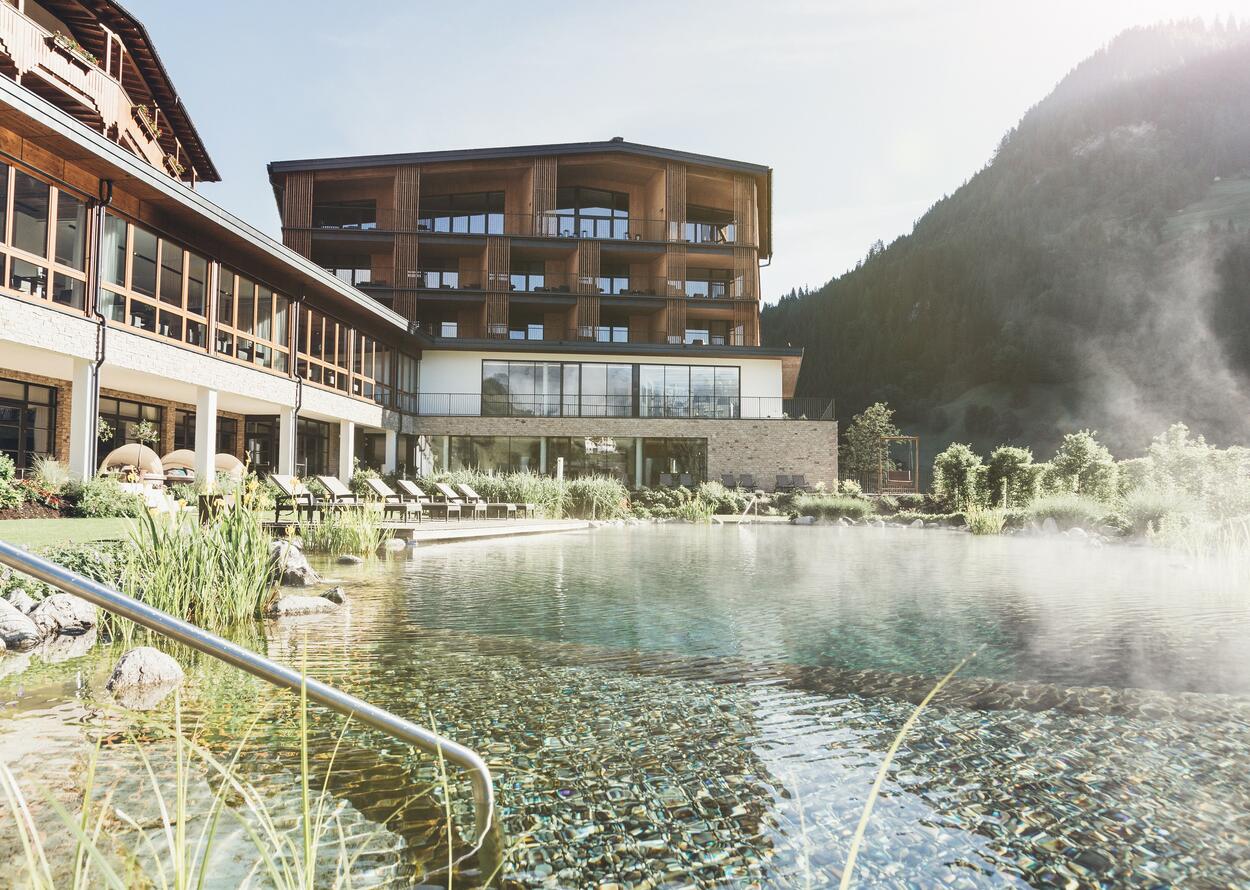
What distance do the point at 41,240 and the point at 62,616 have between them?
8.53 metres

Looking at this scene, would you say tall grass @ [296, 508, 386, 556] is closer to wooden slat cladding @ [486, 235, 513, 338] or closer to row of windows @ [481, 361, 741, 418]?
row of windows @ [481, 361, 741, 418]

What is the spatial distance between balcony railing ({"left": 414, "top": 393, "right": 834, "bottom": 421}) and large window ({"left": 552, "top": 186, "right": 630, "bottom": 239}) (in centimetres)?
724

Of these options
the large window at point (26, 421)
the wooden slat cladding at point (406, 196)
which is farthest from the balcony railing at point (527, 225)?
the large window at point (26, 421)

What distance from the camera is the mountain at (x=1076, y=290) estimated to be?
62.9 m

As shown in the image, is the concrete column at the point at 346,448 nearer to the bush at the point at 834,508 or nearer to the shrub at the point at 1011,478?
the bush at the point at 834,508

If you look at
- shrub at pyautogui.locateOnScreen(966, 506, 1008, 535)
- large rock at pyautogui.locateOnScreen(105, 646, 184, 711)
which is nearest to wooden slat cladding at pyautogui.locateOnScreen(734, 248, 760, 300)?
shrub at pyautogui.locateOnScreen(966, 506, 1008, 535)

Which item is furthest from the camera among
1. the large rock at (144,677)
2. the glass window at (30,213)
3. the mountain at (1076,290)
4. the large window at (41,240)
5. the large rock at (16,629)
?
the mountain at (1076,290)

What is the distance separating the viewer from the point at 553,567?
8984mm

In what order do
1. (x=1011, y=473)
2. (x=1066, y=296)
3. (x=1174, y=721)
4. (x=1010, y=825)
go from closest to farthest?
1. (x=1010, y=825)
2. (x=1174, y=721)
3. (x=1011, y=473)
4. (x=1066, y=296)

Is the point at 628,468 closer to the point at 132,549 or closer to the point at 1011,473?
the point at 1011,473

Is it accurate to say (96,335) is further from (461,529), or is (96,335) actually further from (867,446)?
(867,446)

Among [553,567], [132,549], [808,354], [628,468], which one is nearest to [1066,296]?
[808,354]

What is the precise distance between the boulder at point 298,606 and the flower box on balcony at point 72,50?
17.4 metres

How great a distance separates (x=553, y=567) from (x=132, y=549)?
185 inches
